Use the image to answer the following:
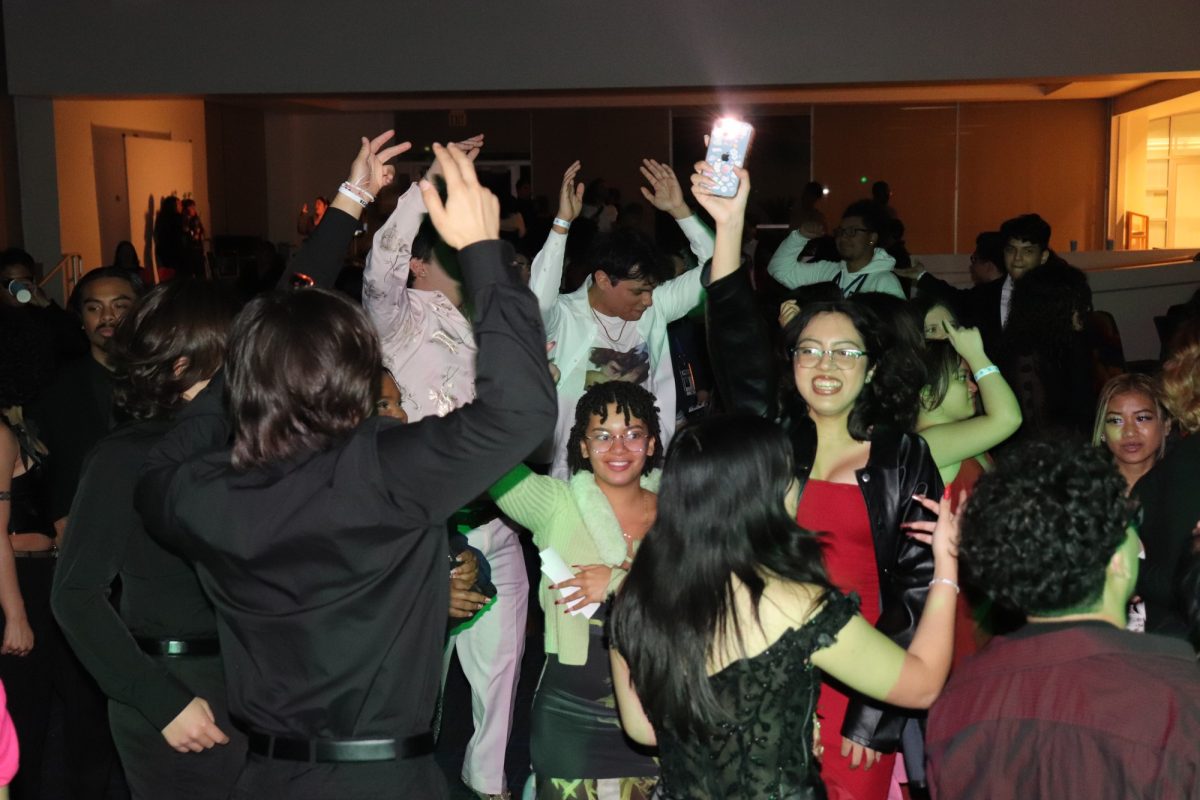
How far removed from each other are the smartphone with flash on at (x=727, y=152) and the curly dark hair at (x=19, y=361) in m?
1.90

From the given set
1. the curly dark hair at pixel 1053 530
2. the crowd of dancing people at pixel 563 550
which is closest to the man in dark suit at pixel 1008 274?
the crowd of dancing people at pixel 563 550

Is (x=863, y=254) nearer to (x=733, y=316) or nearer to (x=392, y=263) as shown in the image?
(x=392, y=263)

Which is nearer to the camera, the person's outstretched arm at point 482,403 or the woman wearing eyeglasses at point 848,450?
the person's outstretched arm at point 482,403

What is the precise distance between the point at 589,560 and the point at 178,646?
3.29 ft

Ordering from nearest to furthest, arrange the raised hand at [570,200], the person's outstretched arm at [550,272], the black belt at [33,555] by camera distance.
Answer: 1. the black belt at [33,555]
2. the person's outstretched arm at [550,272]
3. the raised hand at [570,200]

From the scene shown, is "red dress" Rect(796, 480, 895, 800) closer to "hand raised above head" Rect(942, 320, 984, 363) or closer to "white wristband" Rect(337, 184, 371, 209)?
"hand raised above head" Rect(942, 320, 984, 363)

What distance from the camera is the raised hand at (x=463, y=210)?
1805mm

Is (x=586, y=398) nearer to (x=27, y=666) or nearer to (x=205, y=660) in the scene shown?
(x=205, y=660)

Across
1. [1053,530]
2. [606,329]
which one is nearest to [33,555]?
[606,329]

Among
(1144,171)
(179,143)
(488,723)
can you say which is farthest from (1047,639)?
(1144,171)

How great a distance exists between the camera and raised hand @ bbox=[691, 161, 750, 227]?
2.64m

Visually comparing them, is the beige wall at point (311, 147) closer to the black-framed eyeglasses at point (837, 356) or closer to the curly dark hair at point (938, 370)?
the curly dark hair at point (938, 370)

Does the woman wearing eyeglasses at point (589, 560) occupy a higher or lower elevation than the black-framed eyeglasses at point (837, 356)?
lower

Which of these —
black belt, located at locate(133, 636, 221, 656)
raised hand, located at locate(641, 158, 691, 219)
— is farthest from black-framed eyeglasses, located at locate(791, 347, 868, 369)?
raised hand, located at locate(641, 158, 691, 219)
